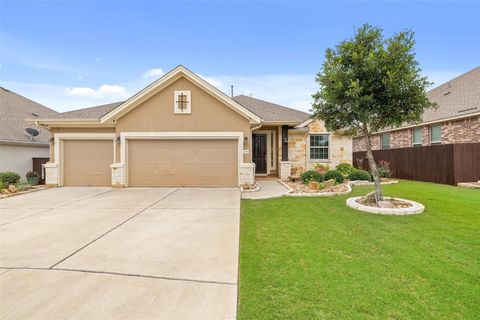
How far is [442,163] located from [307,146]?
21.5 ft

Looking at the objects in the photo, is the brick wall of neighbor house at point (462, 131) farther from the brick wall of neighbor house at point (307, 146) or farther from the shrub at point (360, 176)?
the shrub at point (360, 176)

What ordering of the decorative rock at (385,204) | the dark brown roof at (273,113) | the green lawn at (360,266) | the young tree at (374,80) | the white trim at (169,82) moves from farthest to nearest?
the dark brown roof at (273,113)
the white trim at (169,82)
the decorative rock at (385,204)
the young tree at (374,80)
the green lawn at (360,266)

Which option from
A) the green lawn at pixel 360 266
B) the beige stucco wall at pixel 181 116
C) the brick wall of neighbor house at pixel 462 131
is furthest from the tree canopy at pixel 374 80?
the brick wall of neighbor house at pixel 462 131

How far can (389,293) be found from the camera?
275 centimetres

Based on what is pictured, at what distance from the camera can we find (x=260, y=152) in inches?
556

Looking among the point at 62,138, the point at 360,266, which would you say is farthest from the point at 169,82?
the point at 360,266

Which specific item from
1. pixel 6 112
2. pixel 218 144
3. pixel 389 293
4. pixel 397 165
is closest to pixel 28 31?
pixel 6 112

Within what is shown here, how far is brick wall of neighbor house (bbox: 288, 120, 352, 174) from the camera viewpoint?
556 inches

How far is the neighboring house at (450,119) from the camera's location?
41.9 feet

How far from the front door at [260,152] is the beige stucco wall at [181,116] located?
3.34 metres

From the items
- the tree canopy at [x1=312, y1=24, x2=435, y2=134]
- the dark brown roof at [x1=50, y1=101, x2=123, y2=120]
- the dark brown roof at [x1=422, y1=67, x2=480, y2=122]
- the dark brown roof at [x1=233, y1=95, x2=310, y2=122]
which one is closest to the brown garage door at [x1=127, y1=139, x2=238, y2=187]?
the dark brown roof at [x1=50, y1=101, x2=123, y2=120]

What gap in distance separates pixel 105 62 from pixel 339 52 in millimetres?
16179

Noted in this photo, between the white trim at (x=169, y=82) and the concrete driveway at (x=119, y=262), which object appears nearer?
the concrete driveway at (x=119, y=262)

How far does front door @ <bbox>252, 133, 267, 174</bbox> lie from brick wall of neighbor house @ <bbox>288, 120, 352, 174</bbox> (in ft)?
4.88
